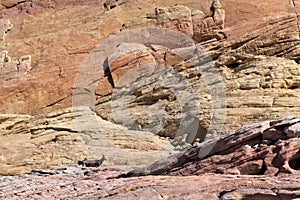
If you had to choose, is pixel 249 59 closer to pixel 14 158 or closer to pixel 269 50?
pixel 269 50

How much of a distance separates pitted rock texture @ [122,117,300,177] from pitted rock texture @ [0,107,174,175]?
17.3 ft

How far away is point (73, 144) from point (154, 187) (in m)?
11.5

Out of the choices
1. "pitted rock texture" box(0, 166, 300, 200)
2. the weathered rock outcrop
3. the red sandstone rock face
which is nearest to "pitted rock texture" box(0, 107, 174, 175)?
"pitted rock texture" box(0, 166, 300, 200)

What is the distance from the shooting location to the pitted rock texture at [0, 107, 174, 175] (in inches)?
988

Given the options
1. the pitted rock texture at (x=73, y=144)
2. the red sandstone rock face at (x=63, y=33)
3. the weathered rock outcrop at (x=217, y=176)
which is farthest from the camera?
the red sandstone rock face at (x=63, y=33)

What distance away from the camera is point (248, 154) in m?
16.7

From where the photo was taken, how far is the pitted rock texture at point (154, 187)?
1434 cm

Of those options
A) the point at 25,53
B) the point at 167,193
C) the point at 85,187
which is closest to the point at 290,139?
the point at 167,193

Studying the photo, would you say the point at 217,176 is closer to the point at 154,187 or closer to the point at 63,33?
the point at 154,187

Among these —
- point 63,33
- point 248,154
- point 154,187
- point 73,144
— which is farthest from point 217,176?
point 63,33

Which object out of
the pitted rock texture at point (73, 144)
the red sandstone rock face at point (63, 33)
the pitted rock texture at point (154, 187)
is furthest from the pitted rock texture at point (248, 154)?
the red sandstone rock face at point (63, 33)

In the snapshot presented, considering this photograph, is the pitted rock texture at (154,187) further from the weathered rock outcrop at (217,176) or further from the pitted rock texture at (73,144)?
the pitted rock texture at (73,144)

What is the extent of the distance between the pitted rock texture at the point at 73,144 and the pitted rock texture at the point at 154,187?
420 centimetres

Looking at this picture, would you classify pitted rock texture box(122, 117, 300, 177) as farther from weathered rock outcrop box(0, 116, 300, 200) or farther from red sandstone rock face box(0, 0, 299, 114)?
red sandstone rock face box(0, 0, 299, 114)
